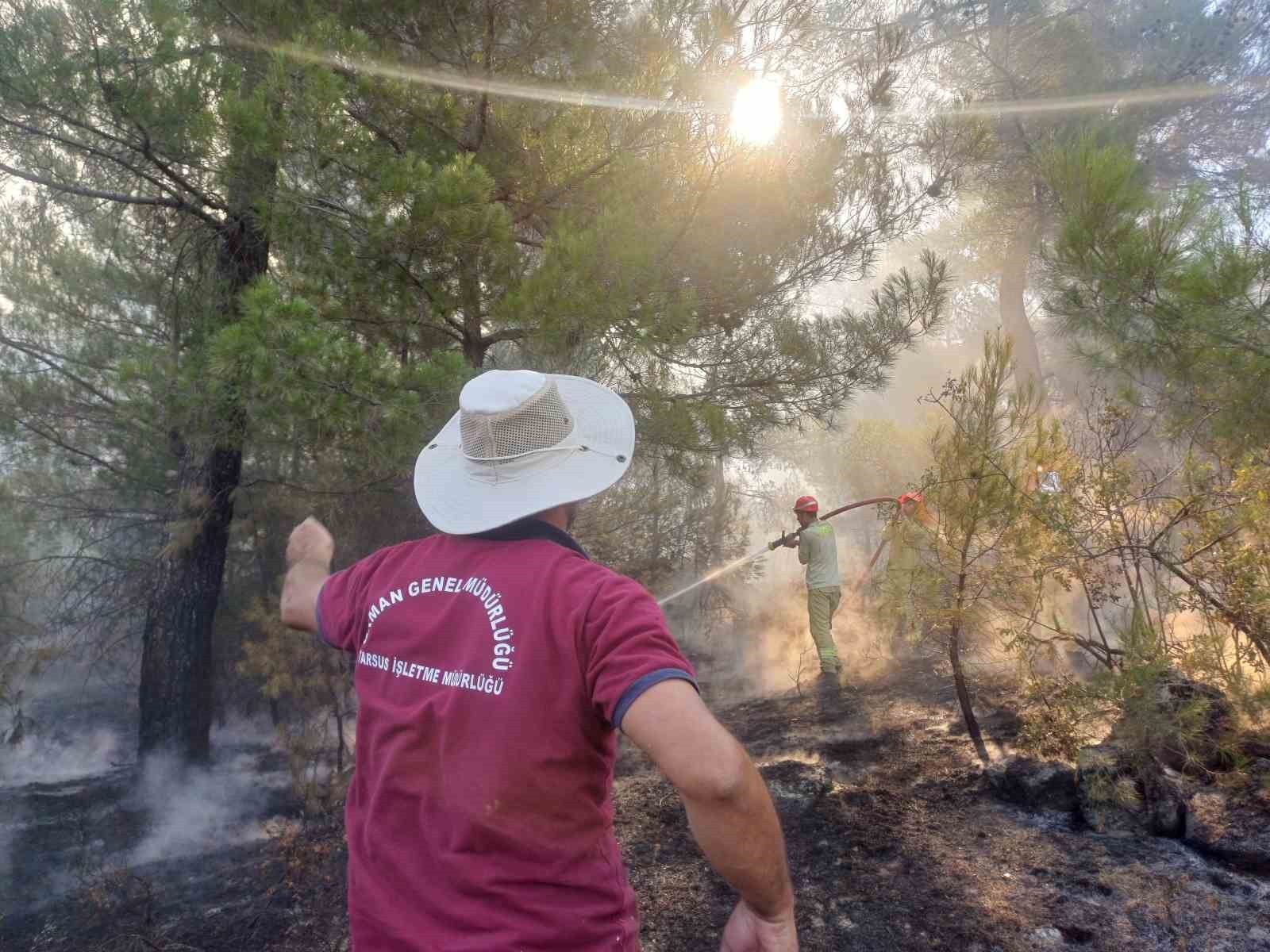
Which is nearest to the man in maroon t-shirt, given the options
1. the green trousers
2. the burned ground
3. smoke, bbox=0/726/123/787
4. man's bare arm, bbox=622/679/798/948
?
man's bare arm, bbox=622/679/798/948

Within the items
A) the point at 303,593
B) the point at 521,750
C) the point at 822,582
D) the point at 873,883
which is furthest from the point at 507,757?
the point at 822,582

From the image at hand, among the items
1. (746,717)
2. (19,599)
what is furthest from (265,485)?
(746,717)

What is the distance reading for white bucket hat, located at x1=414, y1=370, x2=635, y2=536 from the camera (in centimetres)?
169

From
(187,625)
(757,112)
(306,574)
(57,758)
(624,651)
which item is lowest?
(57,758)

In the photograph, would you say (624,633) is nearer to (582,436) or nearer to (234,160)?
(582,436)

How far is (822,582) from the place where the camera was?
7.86 m

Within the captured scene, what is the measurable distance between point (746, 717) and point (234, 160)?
521 centimetres

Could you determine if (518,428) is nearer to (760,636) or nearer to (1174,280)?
(1174,280)

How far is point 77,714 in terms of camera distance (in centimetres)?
892

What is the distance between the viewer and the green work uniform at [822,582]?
7832 mm

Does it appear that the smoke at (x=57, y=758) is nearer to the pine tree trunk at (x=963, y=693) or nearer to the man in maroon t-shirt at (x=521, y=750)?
the pine tree trunk at (x=963, y=693)

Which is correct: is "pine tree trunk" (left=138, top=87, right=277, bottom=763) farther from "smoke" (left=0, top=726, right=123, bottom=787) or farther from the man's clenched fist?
the man's clenched fist

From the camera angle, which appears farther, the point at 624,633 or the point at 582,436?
the point at 582,436

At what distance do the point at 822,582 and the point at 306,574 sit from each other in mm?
6293
